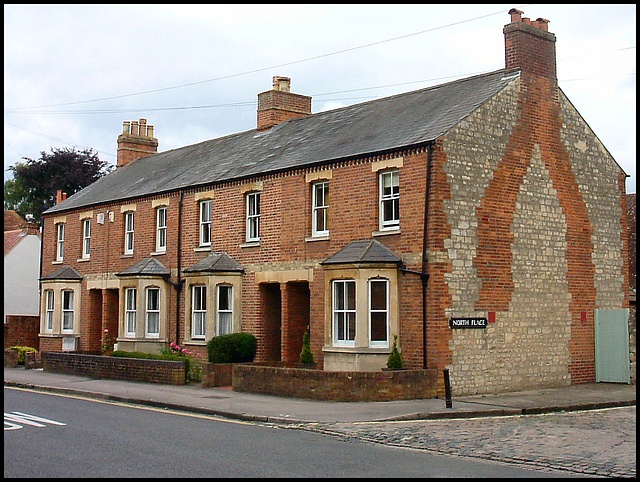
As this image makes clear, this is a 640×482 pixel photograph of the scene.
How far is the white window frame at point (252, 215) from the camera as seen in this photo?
82.5 ft

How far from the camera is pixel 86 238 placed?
3291cm

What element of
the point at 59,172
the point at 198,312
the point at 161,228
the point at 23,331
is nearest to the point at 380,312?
the point at 198,312

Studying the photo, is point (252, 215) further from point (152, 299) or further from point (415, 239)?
point (415, 239)

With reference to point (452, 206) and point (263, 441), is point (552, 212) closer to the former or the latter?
point (452, 206)

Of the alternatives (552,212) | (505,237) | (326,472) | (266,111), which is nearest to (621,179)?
(552,212)

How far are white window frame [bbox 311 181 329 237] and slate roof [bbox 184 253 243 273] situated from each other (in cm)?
336

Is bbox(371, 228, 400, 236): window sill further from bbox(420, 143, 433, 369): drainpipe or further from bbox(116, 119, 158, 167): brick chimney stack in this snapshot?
bbox(116, 119, 158, 167): brick chimney stack

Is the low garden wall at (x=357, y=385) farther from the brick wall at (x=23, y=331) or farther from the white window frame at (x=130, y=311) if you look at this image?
the brick wall at (x=23, y=331)

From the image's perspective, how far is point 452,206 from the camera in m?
20.1

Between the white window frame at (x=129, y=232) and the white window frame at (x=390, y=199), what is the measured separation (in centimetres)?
1253

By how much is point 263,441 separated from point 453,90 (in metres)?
14.2

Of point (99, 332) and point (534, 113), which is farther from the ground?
point (534, 113)

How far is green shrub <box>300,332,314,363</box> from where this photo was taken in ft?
73.0

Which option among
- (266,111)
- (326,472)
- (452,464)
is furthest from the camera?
(266,111)
